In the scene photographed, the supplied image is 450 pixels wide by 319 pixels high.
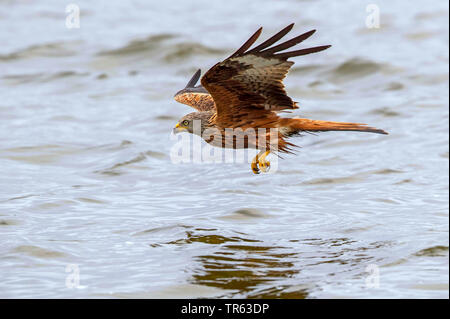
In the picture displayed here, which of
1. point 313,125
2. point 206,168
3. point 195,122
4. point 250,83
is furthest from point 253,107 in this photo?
point 206,168

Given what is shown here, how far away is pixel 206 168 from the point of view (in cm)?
1100

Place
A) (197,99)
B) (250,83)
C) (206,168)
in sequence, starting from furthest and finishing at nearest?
(206,168)
(197,99)
(250,83)

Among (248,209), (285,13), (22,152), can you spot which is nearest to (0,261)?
(248,209)

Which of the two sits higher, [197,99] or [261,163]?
[197,99]

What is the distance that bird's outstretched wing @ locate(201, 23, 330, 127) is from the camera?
6898 mm

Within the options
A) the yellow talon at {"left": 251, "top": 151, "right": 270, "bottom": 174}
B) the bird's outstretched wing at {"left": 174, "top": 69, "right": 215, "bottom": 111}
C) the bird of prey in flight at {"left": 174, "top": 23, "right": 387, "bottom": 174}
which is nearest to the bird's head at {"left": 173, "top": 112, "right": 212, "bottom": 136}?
the bird of prey in flight at {"left": 174, "top": 23, "right": 387, "bottom": 174}

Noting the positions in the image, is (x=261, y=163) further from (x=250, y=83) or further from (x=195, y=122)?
(x=250, y=83)

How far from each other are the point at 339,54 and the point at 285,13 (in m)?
2.98

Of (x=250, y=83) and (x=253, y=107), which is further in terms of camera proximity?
(x=253, y=107)

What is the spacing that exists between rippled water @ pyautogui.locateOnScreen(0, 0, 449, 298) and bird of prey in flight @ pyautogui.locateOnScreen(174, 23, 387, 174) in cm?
94

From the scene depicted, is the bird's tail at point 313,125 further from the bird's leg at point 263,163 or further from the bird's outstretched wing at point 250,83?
the bird's leg at point 263,163

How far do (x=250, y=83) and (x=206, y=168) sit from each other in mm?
3765

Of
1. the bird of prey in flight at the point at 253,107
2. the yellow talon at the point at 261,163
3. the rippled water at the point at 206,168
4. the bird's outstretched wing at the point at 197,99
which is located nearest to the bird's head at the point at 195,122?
the bird of prey in flight at the point at 253,107

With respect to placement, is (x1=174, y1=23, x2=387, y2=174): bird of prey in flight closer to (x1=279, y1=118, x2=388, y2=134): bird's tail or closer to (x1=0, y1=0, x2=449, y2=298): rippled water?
(x1=279, y1=118, x2=388, y2=134): bird's tail
